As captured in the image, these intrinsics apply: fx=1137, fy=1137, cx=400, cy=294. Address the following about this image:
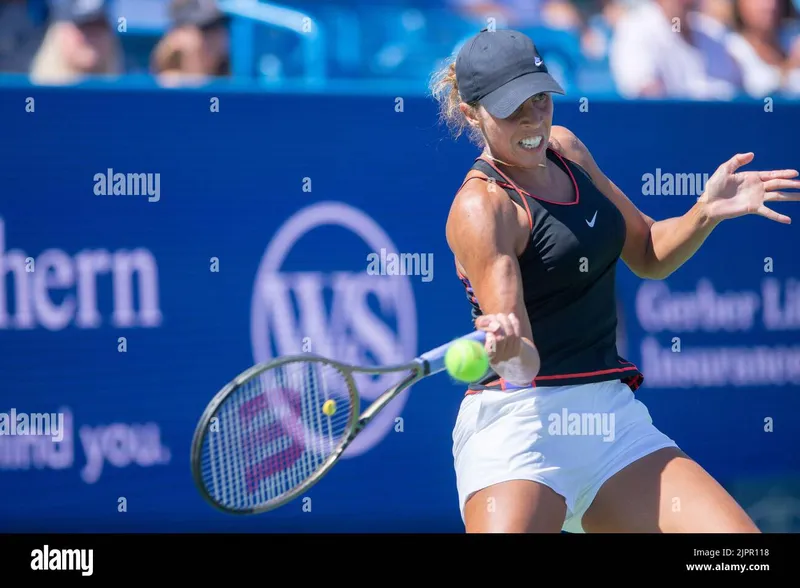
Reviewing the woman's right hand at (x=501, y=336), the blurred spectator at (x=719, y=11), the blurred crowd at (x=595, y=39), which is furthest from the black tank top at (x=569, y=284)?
the blurred spectator at (x=719, y=11)

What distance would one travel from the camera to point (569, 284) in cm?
281

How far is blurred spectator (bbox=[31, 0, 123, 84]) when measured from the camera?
4.92 metres

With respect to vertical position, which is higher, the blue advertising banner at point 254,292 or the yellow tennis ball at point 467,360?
the blue advertising banner at point 254,292

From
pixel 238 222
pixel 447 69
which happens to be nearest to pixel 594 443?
pixel 447 69

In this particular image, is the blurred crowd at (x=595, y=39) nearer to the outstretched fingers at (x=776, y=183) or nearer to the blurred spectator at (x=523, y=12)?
the blurred spectator at (x=523, y=12)

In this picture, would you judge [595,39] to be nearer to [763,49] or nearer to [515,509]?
[763,49]

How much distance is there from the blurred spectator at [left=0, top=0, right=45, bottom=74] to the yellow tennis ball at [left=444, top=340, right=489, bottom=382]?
11.0ft

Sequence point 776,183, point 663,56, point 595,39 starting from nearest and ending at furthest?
point 776,183 < point 663,56 < point 595,39

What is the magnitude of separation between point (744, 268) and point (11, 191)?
2.96 m

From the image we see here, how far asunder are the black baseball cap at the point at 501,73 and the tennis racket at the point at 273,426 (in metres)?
0.57

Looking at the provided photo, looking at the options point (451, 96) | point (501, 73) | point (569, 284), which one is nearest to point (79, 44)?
point (451, 96)

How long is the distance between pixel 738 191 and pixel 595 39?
11.2ft

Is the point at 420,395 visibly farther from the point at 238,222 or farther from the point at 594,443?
the point at 594,443

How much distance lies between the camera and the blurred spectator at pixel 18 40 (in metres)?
5.12
